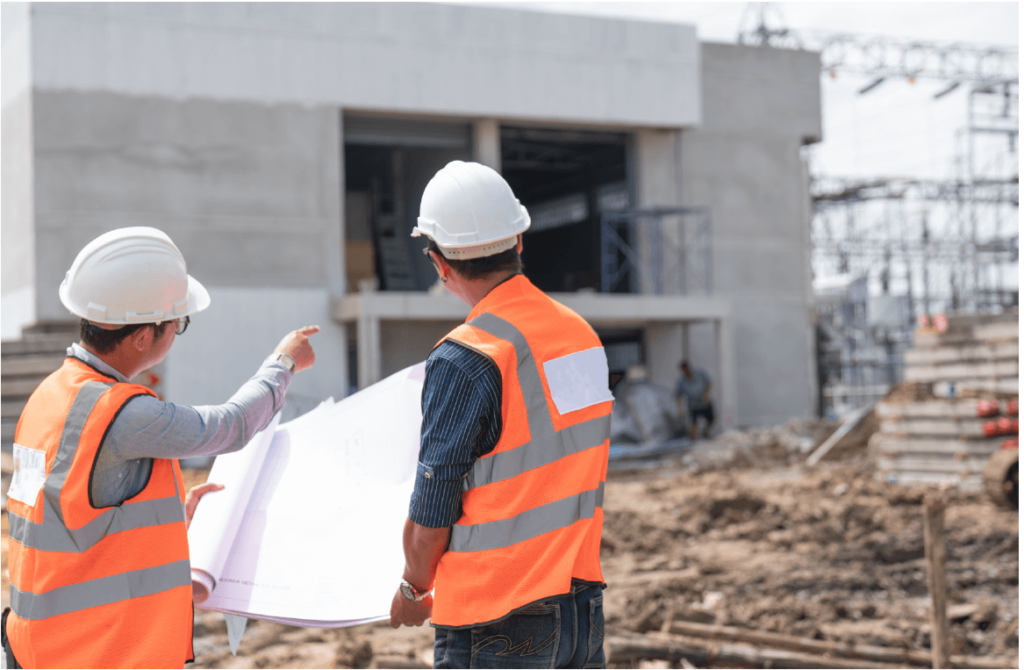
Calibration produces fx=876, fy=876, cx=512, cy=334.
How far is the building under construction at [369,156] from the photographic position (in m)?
16.6

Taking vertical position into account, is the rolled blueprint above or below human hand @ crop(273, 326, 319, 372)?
below

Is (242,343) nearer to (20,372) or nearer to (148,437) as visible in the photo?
(20,372)

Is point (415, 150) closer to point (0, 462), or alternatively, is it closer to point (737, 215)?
point (737, 215)

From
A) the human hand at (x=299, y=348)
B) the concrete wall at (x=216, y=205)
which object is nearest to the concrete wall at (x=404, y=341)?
the concrete wall at (x=216, y=205)

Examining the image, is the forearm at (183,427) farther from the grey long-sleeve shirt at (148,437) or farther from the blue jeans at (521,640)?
the blue jeans at (521,640)

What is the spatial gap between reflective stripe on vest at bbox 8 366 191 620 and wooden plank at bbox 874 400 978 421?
1150cm

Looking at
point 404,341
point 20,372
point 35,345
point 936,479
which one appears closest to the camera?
point 936,479

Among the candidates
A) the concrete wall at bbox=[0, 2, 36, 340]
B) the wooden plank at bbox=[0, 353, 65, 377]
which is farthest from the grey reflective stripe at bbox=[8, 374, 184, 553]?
the concrete wall at bbox=[0, 2, 36, 340]

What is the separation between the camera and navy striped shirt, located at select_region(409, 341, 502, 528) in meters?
2.01

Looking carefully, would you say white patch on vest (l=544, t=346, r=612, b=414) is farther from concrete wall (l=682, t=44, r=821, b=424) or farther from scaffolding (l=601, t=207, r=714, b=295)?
concrete wall (l=682, t=44, r=821, b=424)

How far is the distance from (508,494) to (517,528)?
0.28 ft

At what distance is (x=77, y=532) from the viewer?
200 centimetres

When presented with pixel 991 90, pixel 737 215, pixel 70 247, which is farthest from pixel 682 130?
pixel 70 247

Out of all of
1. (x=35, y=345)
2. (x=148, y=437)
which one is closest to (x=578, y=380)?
(x=148, y=437)
